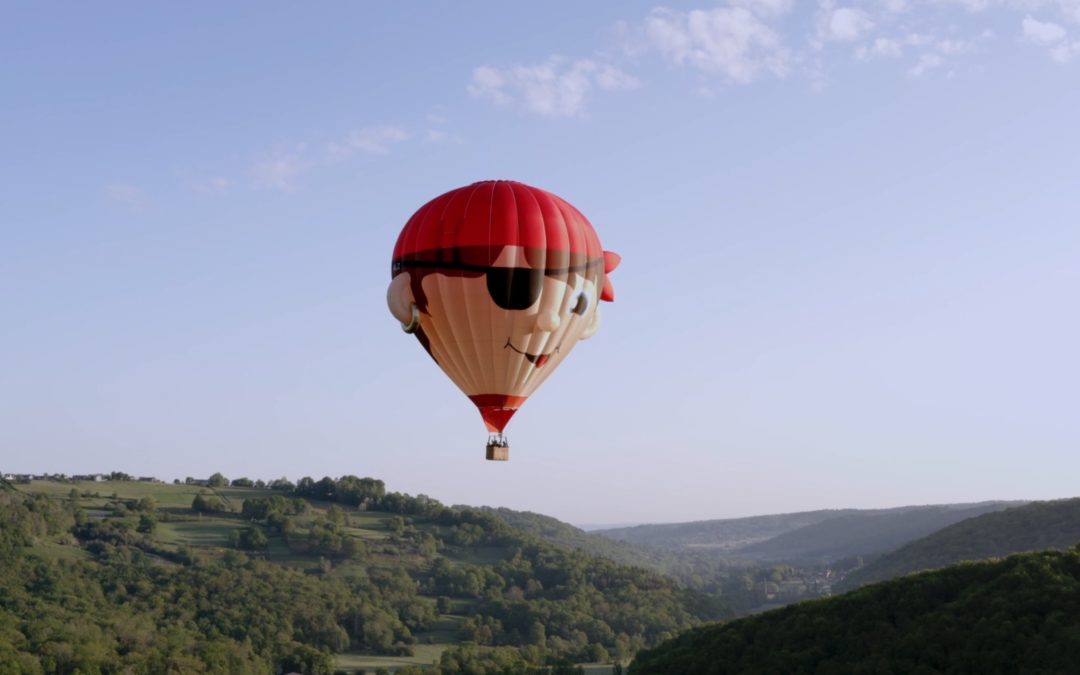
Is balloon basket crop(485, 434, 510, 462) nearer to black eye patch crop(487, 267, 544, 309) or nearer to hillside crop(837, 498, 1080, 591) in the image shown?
black eye patch crop(487, 267, 544, 309)

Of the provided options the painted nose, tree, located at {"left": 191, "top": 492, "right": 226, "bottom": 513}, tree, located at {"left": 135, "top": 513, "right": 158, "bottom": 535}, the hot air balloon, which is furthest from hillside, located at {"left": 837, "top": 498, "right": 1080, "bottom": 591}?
the painted nose

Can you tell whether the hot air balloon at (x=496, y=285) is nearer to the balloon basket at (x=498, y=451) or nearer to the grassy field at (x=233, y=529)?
the balloon basket at (x=498, y=451)

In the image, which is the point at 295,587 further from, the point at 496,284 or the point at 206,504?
the point at 496,284

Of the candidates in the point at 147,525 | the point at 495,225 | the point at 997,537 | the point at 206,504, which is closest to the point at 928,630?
the point at 495,225

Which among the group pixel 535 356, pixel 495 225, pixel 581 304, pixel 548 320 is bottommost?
pixel 535 356

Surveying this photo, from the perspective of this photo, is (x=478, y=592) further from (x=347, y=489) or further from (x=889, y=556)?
(x=889, y=556)

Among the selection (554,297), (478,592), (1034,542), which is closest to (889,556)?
(1034,542)

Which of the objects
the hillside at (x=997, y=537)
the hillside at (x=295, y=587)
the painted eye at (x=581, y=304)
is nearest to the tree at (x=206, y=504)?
the hillside at (x=295, y=587)
